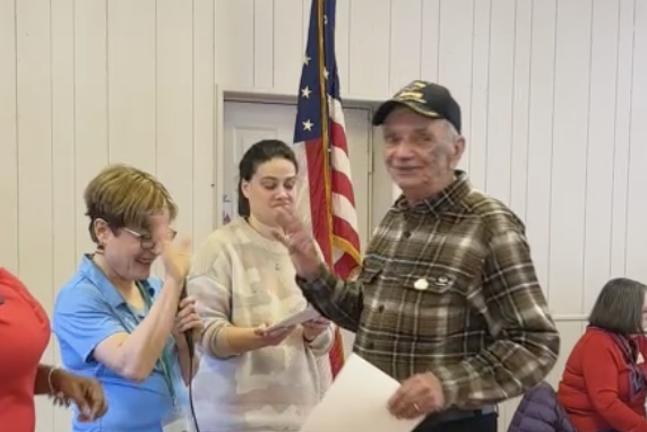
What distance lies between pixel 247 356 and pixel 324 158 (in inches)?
49.9

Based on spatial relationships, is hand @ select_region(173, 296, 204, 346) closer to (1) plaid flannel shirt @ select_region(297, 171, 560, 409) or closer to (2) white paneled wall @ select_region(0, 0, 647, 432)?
(1) plaid flannel shirt @ select_region(297, 171, 560, 409)

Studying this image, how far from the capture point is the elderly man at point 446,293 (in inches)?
49.6

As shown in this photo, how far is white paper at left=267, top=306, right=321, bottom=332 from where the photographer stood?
1.67 metres

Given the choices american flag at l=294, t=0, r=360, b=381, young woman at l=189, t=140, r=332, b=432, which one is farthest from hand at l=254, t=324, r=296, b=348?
american flag at l=294, t=0, r=360, b=381

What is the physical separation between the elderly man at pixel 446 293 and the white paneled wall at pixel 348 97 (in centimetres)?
196

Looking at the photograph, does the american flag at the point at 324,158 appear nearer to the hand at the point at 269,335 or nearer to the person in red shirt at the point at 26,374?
the hand at the point at 269,335

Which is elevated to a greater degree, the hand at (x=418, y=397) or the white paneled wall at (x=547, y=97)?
the white paneled wall at (x=547, y=97)

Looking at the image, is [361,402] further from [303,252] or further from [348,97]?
[348,97]

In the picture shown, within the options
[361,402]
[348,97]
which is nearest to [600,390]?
[348,97]

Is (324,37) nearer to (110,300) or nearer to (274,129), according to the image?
(274,129)

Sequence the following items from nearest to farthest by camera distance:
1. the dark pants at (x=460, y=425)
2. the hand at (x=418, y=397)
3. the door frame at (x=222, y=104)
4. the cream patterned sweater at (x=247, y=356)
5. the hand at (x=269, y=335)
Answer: the hand at (x=418, y=397)
the dark pants at (x=460, y=425)
the hand at (x=269, y=335)
the cream patterned sweater at (x=247, y=356)
the door frame at (x=222, y=104)

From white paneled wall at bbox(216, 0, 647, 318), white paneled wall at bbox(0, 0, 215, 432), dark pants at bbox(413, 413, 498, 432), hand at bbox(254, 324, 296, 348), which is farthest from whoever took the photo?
white paneled wall at bbox(216, 0, 647, 318)

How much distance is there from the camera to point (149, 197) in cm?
166

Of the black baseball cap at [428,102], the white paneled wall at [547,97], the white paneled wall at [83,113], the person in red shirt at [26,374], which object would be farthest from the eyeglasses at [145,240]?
the white paneled wall at [547,97]
